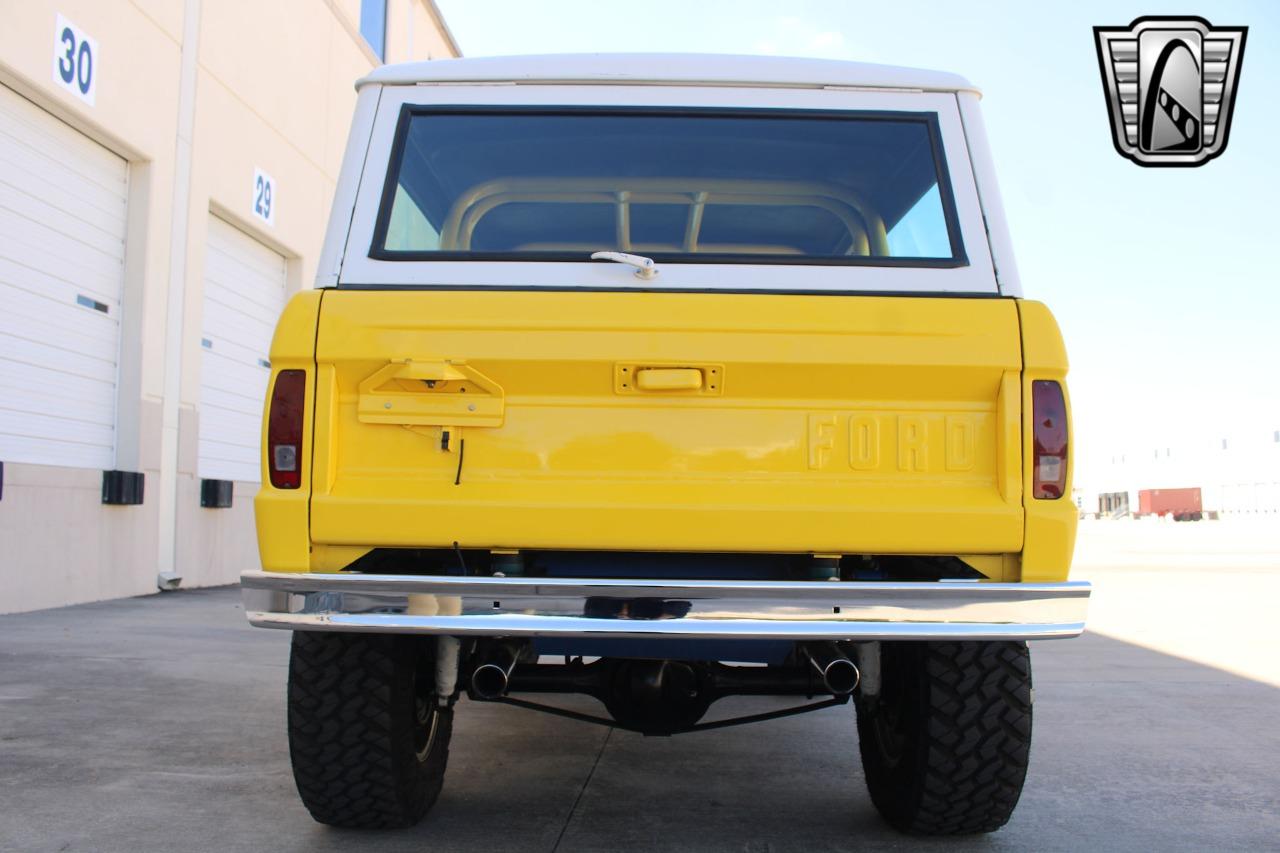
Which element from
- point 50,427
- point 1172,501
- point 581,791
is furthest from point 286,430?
point 1172,501

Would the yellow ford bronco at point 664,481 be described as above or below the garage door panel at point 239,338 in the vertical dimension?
below

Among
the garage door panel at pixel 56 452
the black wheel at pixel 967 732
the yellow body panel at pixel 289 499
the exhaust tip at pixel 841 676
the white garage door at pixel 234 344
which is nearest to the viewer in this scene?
the yellow body panel at pixel 289 499

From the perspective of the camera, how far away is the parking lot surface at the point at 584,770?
351 centimetres

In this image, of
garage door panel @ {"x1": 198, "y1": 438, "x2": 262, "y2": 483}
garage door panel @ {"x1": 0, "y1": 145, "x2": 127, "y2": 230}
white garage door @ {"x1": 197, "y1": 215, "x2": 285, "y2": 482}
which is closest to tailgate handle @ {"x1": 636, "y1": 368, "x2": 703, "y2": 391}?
garage door panel @ {"x1": 0, "y1": 145, "x2": 127, "y2": 230}

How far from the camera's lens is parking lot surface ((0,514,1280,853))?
11.5 feet

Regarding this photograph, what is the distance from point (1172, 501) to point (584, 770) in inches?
3456

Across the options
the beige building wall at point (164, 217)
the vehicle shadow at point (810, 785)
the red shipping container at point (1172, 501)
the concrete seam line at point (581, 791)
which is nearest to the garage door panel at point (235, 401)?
the beige building wall at point (164, 217)

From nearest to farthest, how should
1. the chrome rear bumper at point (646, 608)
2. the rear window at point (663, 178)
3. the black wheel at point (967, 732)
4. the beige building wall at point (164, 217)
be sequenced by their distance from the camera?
the chrome rear bumper at point (646, 608), the black wheel at point (967, 732), the rear window at point (663, 178), the beige building wall at point (164, 217)

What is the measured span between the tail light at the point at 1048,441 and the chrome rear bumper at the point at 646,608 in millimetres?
358

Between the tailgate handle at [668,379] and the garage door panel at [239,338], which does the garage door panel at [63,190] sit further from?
the tailgate handle at [668,379]

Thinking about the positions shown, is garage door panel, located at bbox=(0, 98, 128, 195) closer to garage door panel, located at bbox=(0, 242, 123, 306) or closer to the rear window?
garage door panel, located at bbox=(0, 242, 123, 306)

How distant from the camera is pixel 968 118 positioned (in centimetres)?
345

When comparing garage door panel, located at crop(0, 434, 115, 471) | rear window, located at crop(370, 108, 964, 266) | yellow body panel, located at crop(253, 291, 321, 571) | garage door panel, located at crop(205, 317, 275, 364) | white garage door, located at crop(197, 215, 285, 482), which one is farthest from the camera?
garage door panel, located at crop(205, 317, 275, 364)

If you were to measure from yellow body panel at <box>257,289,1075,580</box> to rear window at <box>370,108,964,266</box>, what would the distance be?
1.29ft
